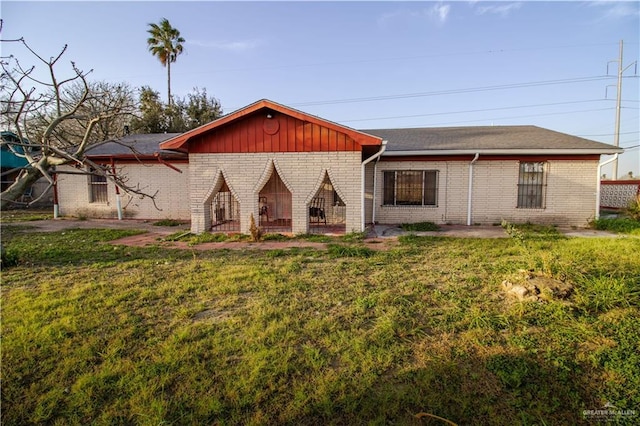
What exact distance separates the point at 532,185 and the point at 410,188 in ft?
13.4

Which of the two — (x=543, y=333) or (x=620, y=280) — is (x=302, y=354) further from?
(x=620, y=280)

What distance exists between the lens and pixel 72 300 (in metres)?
4.32

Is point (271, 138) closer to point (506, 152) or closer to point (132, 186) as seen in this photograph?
point (506, 152)

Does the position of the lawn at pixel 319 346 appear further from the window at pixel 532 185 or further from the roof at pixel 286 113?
the window at pixel 532 185

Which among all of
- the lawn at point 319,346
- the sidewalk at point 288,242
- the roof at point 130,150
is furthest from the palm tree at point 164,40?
the lawn at point 319,346

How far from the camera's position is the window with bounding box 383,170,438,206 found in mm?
11555

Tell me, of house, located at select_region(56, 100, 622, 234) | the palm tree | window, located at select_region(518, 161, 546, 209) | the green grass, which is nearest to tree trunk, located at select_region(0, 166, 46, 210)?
house, located at select_region(56, 100, 622, 234)

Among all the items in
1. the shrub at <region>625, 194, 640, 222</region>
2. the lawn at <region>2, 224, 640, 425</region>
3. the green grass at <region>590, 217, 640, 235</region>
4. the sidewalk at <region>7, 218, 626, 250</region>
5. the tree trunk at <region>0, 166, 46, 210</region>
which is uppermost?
the tree trunk at <region>0, 166, 46, 210</region>

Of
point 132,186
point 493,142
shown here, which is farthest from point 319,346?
point 132,186

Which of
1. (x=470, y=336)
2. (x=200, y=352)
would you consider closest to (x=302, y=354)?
(x=200, y=352)

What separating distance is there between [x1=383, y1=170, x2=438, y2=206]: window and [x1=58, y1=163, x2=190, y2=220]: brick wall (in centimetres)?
810

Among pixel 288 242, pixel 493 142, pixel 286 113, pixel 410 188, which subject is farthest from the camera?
pixel 410 188

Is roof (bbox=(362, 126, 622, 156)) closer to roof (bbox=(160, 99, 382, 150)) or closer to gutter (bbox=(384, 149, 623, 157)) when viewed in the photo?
gutter (bbox=(384, 149, 623, 157))

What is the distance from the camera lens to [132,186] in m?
13.3
